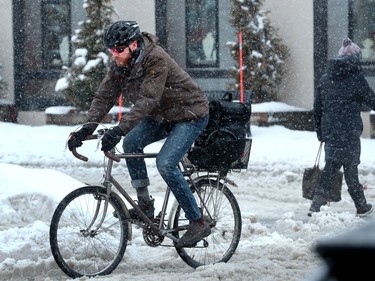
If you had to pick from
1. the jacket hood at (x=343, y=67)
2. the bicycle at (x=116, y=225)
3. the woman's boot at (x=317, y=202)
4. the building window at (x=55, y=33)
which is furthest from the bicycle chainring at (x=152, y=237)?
the building window at (x=55, y=33)

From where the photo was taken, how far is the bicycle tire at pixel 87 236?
18.1ft

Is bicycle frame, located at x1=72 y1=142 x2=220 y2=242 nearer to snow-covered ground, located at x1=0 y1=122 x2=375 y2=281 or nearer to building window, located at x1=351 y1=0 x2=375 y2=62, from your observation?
snow-covered ground, located at x1=0 y1=122 x2=375 y2=281

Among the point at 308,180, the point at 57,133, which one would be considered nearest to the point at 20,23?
the point at 57,133

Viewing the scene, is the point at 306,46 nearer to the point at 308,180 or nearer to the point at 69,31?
the point at 69,31

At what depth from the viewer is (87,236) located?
571 centimetres

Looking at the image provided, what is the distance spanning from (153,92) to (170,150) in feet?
1.45

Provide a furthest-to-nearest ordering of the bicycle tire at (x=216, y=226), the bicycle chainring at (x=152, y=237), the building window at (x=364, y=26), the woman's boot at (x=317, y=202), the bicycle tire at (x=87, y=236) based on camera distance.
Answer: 1. the building window at (x=364, y=26)
2. the woman's boot at (x=317, y=202)
3. the bicycle tire at (x=216, y=226)
4. the bicycle chainring at (x=152, y=237)
5. the bicycle tire at (x=87, y=236)

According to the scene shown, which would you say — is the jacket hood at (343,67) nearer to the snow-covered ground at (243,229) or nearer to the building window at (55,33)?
the snow-covered ground at (243,229)

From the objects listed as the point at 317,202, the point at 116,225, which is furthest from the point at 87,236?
→ the point at 317,202

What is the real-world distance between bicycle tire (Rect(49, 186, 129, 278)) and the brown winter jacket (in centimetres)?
52

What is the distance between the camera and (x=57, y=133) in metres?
18.8

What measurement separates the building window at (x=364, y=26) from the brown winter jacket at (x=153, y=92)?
15.1 m

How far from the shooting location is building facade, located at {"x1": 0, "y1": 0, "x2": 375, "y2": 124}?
66.1ft

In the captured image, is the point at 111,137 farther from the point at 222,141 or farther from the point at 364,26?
the point at 364,26
